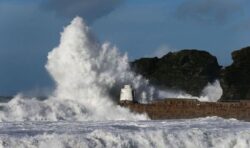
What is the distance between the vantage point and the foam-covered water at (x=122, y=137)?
33.8ft

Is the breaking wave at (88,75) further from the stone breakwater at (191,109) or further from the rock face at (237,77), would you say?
the rock face at (237,77)

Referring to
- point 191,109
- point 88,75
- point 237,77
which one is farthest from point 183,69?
point 191,109

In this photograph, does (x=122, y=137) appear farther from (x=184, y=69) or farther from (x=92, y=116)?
(x=184, y=69)

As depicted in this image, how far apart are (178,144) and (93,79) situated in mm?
12095

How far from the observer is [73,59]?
76.3 feet

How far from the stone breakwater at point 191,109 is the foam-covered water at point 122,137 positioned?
5029mm

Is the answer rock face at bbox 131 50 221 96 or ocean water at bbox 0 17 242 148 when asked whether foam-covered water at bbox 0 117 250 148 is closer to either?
ocean water at bbox 0 17 242 148

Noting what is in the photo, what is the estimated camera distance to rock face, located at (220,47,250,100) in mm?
28391

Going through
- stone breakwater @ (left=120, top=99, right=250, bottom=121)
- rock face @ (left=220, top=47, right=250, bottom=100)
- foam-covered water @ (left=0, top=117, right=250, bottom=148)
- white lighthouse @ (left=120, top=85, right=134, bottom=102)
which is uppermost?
rock face @ (left=220, top=47, right=250, bottom=100)

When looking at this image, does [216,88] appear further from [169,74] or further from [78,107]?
[78,107]

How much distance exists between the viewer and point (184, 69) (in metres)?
32.7

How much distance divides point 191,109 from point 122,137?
8.22m

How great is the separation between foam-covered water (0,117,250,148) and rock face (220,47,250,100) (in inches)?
617

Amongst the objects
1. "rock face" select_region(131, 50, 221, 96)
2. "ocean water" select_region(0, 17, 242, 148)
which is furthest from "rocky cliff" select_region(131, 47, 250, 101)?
"ocean water" select_region(0, 17, 242, 148)
